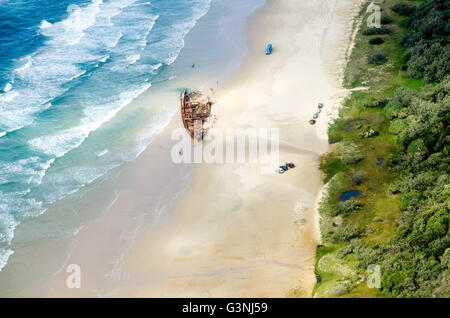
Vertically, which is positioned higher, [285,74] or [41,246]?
[285,74]

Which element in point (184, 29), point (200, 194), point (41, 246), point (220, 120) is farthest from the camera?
point (184, 29)

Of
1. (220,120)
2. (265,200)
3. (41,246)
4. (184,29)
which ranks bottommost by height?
(41,246)

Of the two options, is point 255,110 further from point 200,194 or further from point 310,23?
point 310,23

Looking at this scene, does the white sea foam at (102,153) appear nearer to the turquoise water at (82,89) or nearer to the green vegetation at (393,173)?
the turquoise water at (82,89)

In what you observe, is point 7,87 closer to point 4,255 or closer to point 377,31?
point 4,255

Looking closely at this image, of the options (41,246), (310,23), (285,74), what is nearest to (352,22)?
(310,23)

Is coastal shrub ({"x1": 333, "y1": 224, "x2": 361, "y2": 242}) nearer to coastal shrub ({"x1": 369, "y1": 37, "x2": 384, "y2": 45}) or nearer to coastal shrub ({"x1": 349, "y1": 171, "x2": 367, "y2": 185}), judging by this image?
coastal shrub ({"x1": 349, "y1": 171, "x2": 367, "y2": 185})

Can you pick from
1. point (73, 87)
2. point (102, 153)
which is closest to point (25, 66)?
point (73, 87)

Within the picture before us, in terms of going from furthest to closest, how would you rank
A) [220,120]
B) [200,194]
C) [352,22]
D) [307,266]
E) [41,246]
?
[352,22], [220,120], [200,194], [41,246], [307,266]
